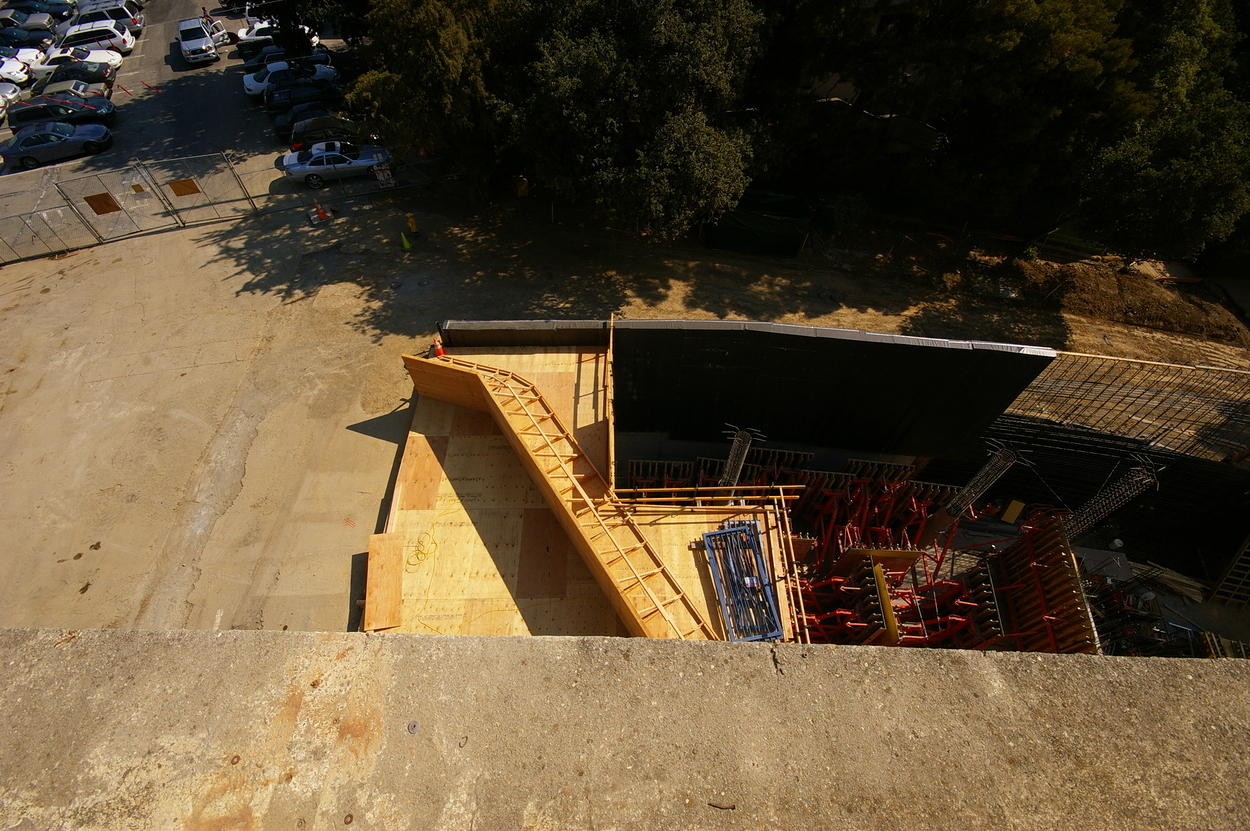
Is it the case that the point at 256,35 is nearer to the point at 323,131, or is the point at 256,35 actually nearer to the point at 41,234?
the point at 323,131

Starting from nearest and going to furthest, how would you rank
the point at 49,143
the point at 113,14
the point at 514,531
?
the point at 514,531, the point at 49,143, the point at 113,14

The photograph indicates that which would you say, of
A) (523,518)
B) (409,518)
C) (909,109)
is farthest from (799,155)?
(409,518)

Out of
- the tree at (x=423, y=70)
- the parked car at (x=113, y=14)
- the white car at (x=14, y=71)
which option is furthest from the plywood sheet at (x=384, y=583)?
the parked car at (x=113, y=14)

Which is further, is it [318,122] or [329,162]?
[318,122]

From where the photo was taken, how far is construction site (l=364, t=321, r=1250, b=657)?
10711 millimetres

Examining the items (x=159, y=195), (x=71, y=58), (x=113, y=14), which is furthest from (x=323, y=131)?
(x=113, y=14)

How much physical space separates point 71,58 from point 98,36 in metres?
3.42

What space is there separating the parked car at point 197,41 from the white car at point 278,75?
590 centimetres

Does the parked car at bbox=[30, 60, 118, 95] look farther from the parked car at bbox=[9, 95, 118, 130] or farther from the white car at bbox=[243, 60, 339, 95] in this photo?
the white car at bbox=[243, 60, 339, 95]

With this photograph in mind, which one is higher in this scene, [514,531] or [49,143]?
[49,143]

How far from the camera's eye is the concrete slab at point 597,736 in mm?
5488

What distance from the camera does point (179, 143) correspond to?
26812mm

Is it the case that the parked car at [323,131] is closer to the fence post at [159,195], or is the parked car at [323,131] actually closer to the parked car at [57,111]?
the fence post at [159,195]

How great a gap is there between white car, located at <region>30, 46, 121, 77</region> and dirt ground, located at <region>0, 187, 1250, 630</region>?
1877 centimetres
